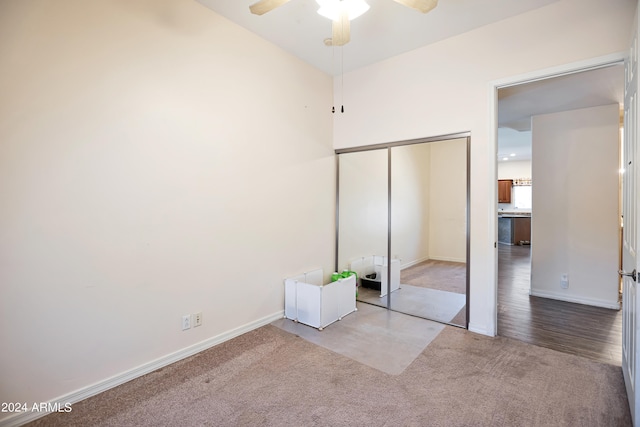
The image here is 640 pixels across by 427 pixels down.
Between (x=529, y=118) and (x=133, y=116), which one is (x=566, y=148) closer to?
(x=529, y=118)

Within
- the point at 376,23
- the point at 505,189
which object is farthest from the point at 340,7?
the point at 505,189

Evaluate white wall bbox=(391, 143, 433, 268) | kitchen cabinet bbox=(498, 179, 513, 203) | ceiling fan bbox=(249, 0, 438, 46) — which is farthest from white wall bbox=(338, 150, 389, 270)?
kitchen cabinet bbox=(498, 179, 513, 203)

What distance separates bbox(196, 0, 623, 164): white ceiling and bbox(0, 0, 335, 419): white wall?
0.86ft

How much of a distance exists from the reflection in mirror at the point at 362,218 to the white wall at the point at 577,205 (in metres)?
2.21

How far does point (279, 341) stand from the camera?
2.74 metres

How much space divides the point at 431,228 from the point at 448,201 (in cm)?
39

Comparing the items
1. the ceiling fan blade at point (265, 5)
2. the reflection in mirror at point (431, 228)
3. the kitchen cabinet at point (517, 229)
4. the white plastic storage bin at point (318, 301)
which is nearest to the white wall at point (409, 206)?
the reflection in mirror at point (431, 228)

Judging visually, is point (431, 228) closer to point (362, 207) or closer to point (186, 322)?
point (362, 207)

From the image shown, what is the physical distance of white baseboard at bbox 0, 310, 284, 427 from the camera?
1730mm

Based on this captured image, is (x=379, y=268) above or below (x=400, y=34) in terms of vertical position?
below

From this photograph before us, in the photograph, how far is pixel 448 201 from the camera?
3.31 metres

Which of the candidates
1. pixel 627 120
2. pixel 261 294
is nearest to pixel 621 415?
pixel 627 120

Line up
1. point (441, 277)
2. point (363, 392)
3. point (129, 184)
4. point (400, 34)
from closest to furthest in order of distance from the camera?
point (363, 392) < point (129, 184) < point (400, 34) < point (441, 277)

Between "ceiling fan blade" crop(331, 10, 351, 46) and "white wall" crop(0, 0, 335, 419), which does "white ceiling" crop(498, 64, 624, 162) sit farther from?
"white wall" crop(0, 0, 335, 419)
